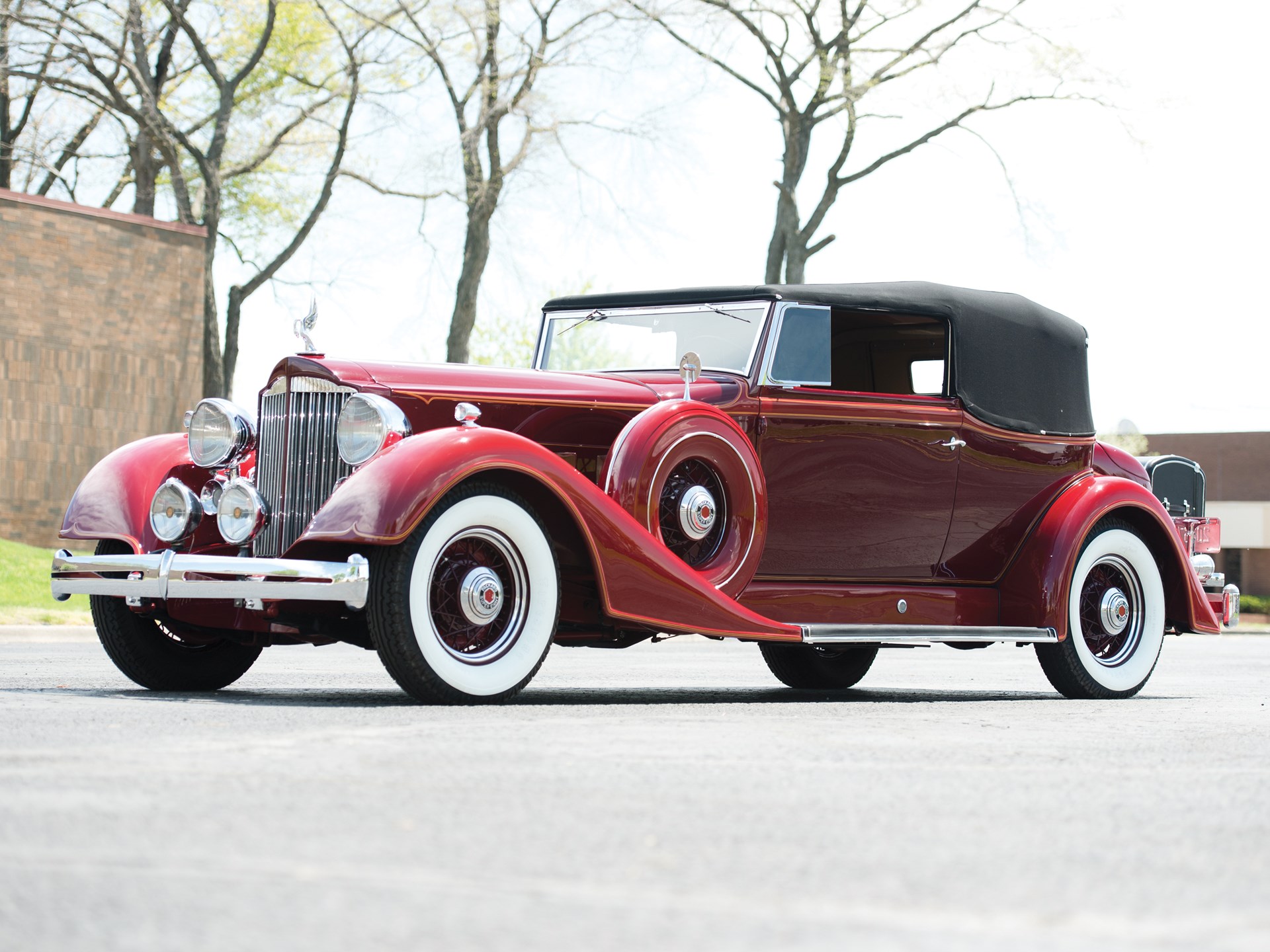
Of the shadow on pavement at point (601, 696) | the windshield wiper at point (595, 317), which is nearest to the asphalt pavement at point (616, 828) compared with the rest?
the shadow on pavement at point (601, 696)

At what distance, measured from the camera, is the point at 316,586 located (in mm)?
6781

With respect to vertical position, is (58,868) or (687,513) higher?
(687,513)

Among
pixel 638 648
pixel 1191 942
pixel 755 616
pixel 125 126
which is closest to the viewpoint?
pixel 1191 942

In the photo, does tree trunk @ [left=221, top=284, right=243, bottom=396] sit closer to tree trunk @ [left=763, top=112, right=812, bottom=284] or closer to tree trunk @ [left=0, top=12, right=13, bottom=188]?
tree trunk @ [left=0, top=12, right=13, bottom=188]

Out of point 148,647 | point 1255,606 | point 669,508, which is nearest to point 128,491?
point 148,647

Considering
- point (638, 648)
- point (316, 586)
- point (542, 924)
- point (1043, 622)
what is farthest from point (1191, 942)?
point (638, 648)

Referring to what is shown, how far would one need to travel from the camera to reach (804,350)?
886cm

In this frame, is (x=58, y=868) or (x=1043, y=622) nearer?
(x=58, y=868)

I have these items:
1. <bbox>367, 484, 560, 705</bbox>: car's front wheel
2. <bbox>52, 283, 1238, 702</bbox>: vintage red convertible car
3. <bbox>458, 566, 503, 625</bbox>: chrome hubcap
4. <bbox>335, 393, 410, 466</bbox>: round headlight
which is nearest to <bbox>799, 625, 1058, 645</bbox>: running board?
<bbox>52, 283, 1238, 702</bbox>: vintage red convertible car

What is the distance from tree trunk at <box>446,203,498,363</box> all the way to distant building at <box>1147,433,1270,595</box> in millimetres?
34770

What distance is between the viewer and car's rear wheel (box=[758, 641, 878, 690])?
1030 cm

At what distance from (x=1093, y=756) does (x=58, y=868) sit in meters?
3.63

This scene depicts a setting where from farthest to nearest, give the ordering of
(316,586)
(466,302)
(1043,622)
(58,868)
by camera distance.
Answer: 1. (466,302)
2. (1043,622)
3. (316,586)
4. (58,868)

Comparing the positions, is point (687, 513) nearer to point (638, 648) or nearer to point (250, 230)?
point (638, 648)
